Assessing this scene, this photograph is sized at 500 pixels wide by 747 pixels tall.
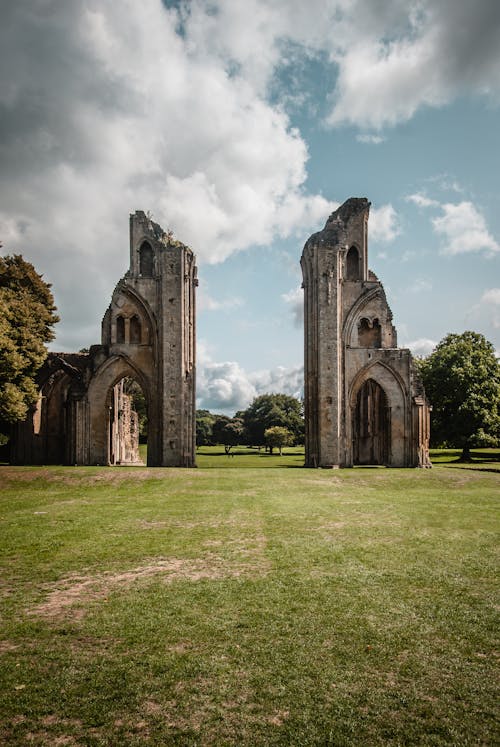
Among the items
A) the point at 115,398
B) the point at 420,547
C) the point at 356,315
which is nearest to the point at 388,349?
the point at 356,315

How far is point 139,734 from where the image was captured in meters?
3.70

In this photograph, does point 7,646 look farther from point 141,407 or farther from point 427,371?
point 141,407

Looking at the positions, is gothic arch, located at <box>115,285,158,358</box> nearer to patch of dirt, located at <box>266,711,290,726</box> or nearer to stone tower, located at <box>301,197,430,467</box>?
stone tower, located at <box>301,197,430,467</box>

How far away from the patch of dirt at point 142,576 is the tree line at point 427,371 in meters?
16.8

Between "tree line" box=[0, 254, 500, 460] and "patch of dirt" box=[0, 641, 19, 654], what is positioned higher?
"tree line" box=[0, 254, 500, 460]

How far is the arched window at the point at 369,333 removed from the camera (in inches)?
1230

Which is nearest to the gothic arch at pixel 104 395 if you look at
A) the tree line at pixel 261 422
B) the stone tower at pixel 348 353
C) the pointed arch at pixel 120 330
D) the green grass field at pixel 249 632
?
the pointed arch at pixel 120 330

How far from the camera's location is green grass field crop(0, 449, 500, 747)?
385 centimetres

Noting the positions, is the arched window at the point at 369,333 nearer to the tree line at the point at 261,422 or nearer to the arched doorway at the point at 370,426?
the arched doorway at the point at 370,426

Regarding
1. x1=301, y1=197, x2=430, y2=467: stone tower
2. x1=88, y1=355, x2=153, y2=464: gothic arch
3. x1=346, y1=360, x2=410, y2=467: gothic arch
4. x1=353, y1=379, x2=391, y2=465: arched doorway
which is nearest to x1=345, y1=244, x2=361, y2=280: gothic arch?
x1=301, y1=197, x2=430, y2=467: stone tower

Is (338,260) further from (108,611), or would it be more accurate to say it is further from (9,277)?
(108,611)

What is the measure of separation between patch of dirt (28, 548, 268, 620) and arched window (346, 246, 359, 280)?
2606 centimetres

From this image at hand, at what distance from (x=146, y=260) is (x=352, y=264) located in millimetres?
13296

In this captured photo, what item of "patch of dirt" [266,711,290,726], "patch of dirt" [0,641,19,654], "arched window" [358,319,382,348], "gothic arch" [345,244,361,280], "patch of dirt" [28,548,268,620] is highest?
"gothic arch" [345,244,361,280]
